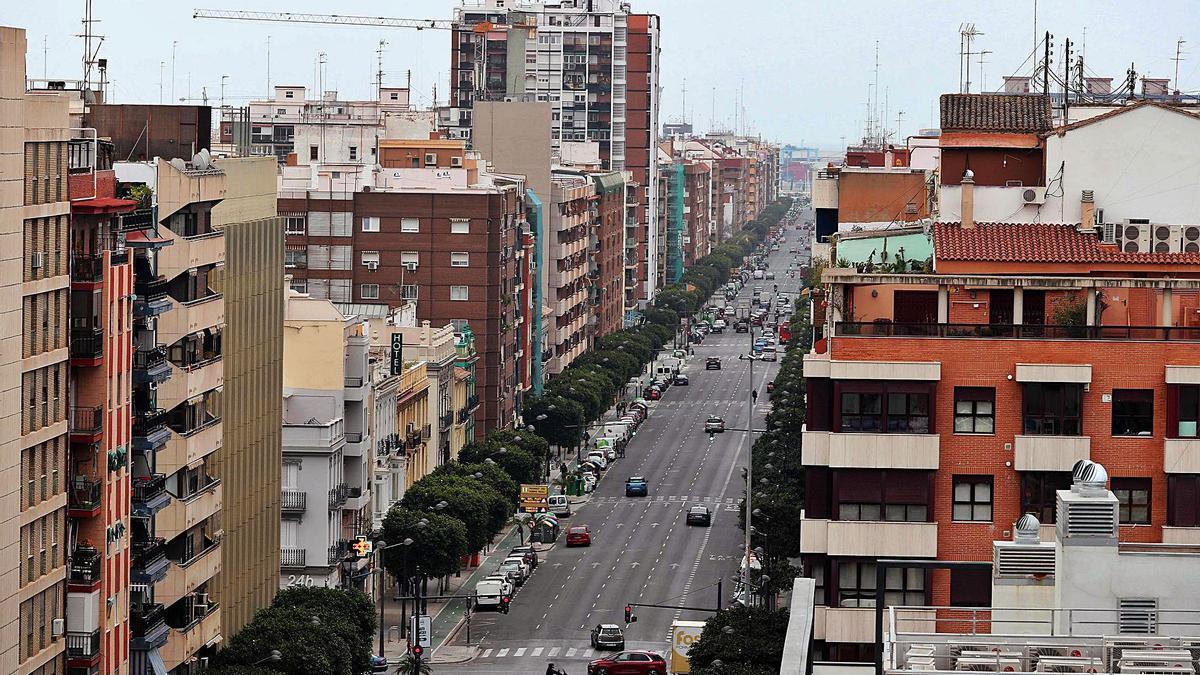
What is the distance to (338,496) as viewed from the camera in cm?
10650

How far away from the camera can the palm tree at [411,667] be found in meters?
98.6

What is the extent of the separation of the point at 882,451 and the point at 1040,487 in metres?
3.36

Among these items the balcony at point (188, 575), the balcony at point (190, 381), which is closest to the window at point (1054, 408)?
the balcony at point (190, 381)

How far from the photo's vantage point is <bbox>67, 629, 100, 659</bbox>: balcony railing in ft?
207

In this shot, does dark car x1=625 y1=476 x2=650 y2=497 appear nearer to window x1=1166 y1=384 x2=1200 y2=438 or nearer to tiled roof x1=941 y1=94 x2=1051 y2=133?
tiled roof x1=941 y1=94 x2=1051 y2=133

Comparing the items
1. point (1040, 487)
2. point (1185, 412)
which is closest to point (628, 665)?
point (1040, 487)

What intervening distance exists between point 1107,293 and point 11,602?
25.9 m

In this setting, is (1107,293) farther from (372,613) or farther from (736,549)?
(736,549)

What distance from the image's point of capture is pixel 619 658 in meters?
101

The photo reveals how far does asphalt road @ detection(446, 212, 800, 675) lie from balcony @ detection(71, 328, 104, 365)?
135ft

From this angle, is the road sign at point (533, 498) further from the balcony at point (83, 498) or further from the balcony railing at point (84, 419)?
the balcony railing at point (84, 419)

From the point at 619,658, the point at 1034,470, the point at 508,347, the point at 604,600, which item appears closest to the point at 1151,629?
the point at 1034,470

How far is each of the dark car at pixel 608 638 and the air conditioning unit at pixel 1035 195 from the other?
5103 cm

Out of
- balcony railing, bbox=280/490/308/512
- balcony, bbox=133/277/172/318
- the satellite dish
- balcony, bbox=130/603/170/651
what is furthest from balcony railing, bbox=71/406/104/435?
balcony railing, bbox=280/490/308/512
